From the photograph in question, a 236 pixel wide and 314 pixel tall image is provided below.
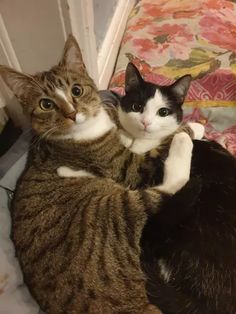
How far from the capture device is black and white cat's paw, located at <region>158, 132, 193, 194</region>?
3.33ft

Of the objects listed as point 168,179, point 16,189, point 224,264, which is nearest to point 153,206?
point 168,179

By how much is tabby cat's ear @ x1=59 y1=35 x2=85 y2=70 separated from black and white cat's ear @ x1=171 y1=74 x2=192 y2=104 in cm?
34

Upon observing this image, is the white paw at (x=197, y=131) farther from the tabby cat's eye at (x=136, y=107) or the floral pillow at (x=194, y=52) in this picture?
the tabby cat's eye at (x=136, y=107)

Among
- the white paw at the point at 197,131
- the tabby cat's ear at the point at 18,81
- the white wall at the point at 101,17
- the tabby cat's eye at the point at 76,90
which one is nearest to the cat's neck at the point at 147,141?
the white paw at the point at 197,131

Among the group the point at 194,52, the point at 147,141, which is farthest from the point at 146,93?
the point at 194,52

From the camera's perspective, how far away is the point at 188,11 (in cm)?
196

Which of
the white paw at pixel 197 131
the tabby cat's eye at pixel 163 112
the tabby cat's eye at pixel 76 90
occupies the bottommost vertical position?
the white paw at pixel 197 131

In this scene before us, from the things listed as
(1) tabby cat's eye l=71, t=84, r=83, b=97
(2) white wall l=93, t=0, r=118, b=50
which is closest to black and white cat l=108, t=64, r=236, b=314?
(1) tabby cat's eye l=71, t=84, r=83, b=97

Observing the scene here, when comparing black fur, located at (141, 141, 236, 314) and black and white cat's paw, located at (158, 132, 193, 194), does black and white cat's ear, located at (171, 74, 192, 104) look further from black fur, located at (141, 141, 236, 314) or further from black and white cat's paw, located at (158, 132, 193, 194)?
black fur, located at (141, 141, 236, 314)

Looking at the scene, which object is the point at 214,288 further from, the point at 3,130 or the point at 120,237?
the point at 3,130

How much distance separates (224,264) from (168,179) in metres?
0.29

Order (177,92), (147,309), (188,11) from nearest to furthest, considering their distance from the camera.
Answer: (147,309) < (177,92) < (188,11)

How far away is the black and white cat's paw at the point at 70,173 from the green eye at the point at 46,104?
197 mm

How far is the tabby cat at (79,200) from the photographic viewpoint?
873 mm
